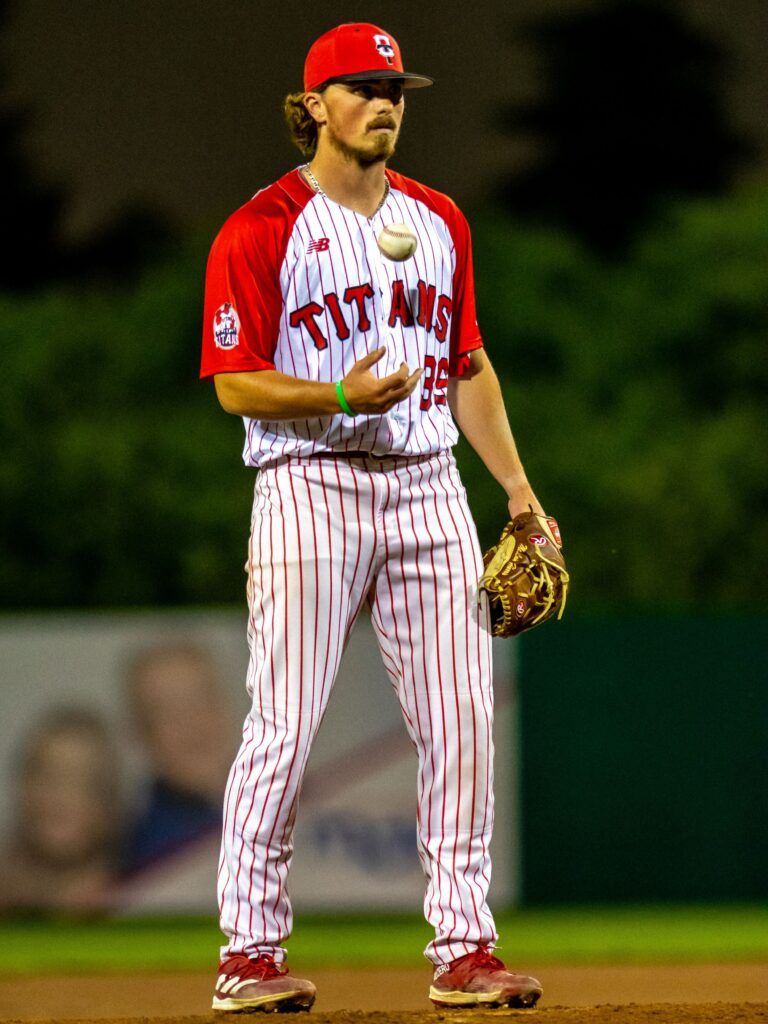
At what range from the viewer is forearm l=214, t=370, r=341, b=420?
3.42 m

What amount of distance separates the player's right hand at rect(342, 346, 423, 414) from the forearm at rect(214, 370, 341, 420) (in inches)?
2.0

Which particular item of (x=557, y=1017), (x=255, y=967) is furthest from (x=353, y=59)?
(x=557, y=1017)

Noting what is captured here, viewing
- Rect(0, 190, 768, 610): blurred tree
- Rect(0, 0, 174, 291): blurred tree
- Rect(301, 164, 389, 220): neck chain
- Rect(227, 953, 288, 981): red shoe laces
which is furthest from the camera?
Rect(0, 0, 174, 291): blurred tree

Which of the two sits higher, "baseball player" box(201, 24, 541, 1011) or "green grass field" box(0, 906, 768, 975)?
"baseball player" box(201, 24, 541, 1011)

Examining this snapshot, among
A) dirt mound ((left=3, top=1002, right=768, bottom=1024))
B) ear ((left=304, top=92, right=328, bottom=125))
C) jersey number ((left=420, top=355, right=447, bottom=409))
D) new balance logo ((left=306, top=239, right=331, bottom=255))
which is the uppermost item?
ear ((left=304, top=92, right=328, bottom=125))

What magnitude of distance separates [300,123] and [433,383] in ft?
2.05

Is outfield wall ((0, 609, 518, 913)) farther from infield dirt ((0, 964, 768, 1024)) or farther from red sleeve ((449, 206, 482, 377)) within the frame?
red sleeve ((449, 206, 482, 377))

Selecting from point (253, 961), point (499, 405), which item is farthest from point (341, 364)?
point (253, 961)

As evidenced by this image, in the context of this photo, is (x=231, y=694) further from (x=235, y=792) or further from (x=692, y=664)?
(x=235, y=792)

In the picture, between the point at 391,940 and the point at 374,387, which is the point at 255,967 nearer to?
the point at 374,387

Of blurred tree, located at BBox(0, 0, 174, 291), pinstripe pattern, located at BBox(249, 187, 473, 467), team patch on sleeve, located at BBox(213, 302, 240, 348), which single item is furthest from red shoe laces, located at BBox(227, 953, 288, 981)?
blurred tree, located at BBox(0, 0, 174, 291)

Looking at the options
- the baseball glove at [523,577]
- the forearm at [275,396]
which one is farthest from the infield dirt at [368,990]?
the forearm at [275,396]

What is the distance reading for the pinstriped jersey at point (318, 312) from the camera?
355 cm

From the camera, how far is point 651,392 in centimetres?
1939
